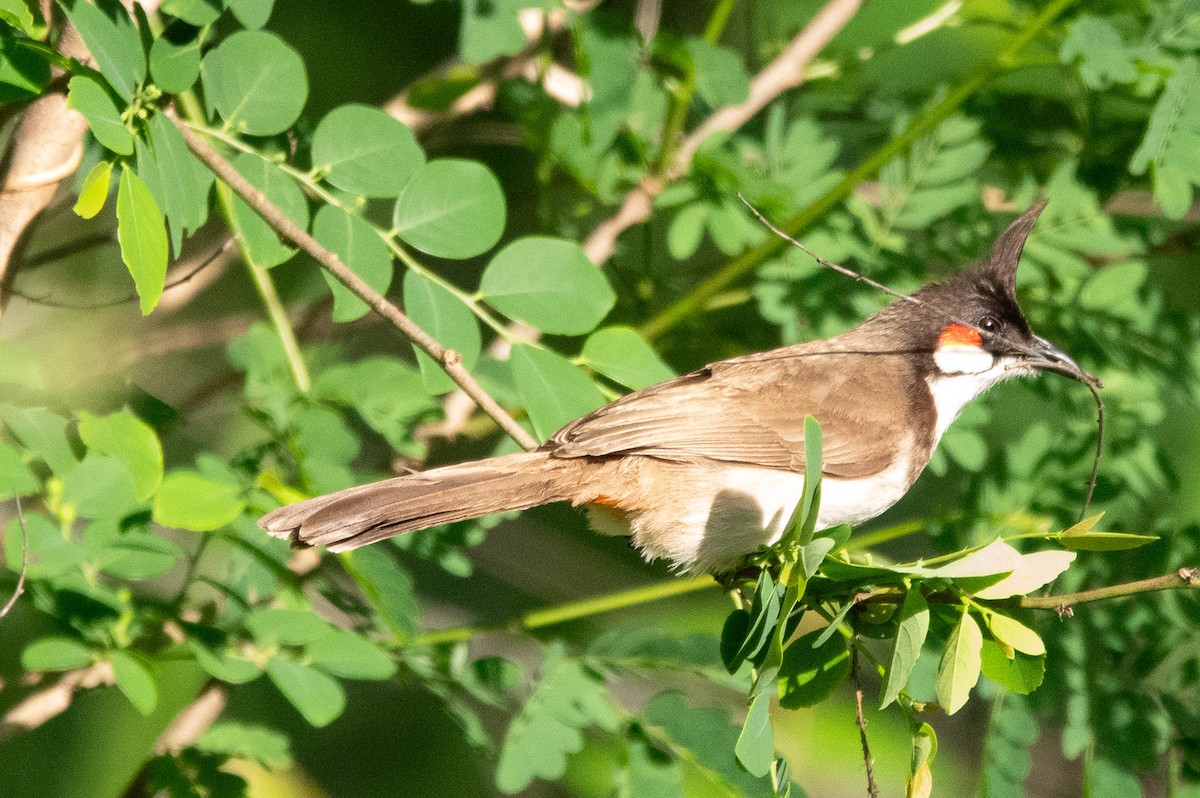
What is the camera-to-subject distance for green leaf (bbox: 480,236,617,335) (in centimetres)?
223

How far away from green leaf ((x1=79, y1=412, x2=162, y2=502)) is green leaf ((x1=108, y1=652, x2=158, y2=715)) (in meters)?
0.33


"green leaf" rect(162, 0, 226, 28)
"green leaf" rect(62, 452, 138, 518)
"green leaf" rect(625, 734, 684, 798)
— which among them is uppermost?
"green leaf" rect(162, 0, 226, 28)

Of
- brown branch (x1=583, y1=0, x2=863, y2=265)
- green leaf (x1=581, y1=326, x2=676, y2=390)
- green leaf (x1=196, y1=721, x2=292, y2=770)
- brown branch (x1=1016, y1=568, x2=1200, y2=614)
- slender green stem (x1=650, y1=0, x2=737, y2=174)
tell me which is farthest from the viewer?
brown branch (x1=583, y1=0, x2=863, y2=265)

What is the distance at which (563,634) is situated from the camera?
3.03 m

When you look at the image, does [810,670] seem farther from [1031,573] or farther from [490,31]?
[490,31]

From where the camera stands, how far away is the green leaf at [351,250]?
6.64ft

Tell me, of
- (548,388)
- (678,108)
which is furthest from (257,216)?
(678,108)

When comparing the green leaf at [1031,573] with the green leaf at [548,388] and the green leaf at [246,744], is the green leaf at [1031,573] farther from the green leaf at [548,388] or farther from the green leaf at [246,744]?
the green leaf at [246,744]

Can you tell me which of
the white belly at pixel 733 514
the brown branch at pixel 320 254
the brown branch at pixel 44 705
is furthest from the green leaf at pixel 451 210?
the brown branch at pixel 44 705

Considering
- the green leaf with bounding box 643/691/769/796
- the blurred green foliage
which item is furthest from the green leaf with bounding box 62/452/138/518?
the green leaf with bounding box 643/691/769/796

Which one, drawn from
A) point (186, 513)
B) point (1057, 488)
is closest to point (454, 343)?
point (186, 513)

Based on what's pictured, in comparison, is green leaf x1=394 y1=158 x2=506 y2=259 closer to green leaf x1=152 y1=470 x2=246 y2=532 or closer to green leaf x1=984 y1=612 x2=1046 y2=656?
green leaf x1=152 y1=470 x2=246 y2=532

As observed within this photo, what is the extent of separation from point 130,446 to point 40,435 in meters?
0.17

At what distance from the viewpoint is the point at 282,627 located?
90.0 inches
